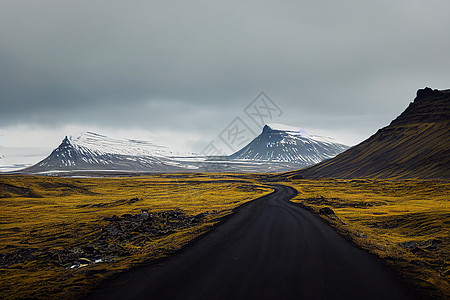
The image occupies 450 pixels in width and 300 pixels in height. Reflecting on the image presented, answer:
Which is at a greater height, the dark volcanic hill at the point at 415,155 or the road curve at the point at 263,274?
the dark volcanic hill at the point at 415,155

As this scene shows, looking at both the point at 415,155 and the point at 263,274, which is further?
the point at 415,155

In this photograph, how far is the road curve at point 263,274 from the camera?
35.5 ft

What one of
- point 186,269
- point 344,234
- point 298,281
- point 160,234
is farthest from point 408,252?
point 160,234

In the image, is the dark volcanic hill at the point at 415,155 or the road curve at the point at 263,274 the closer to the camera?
the road curve at the point at 263,274

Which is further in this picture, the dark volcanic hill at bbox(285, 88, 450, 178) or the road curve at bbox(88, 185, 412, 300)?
the dark volcanic hill at bbox(285, 88, 450, 178)

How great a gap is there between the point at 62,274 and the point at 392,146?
221577 mm

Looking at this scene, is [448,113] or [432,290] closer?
[432,290]

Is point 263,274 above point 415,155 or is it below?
below

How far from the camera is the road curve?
35.5 ft

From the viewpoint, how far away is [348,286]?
11.4 m

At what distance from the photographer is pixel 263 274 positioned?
1280 cm

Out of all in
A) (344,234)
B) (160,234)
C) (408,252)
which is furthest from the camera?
(160,234)

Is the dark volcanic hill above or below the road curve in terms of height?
above

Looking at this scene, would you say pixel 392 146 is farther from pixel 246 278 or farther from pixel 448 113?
pixel 246 278
